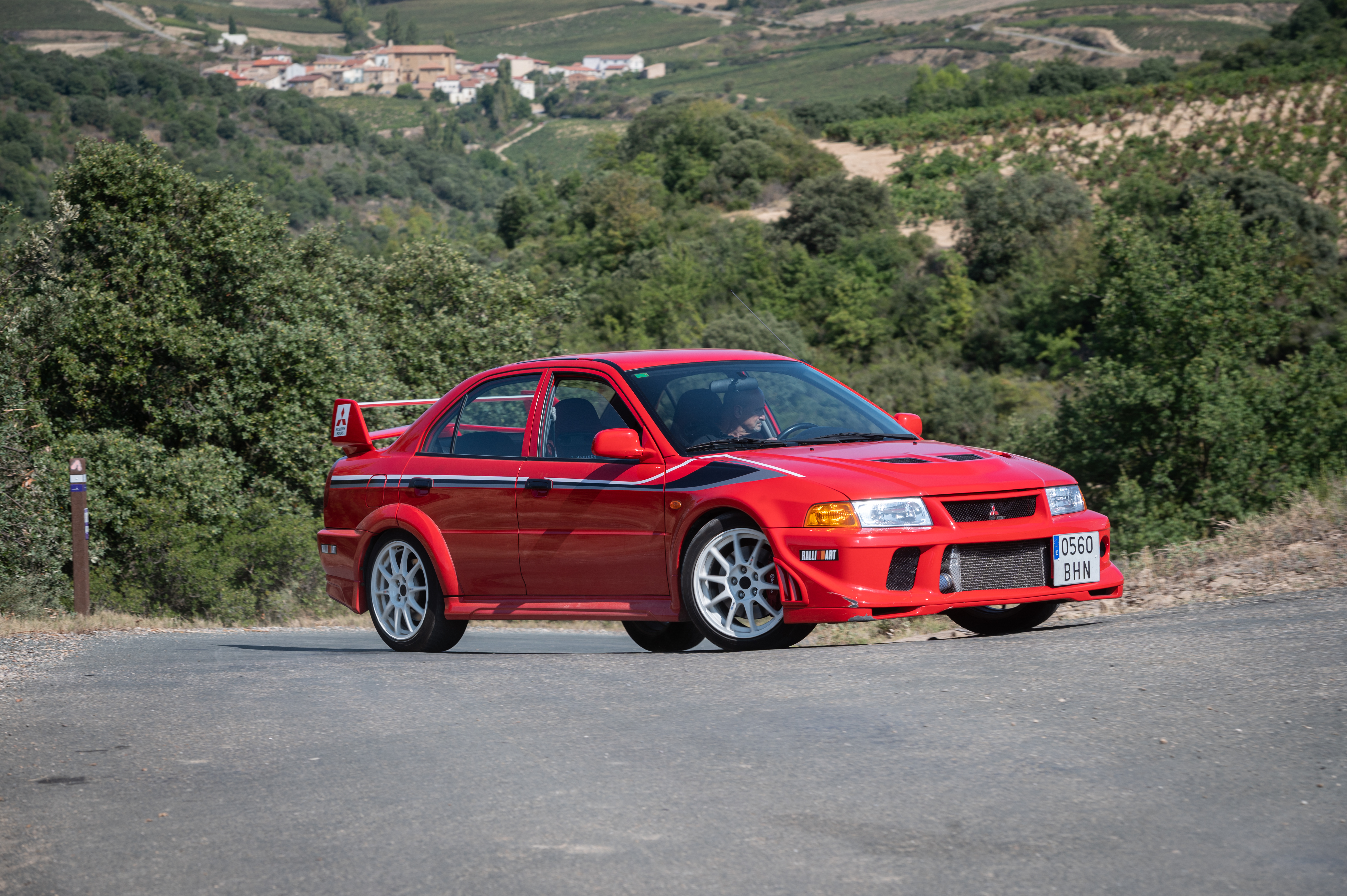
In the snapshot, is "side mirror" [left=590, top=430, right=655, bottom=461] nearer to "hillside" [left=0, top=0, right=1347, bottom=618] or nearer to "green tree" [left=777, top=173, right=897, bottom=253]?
"hillside" [left=0, top=0, right=1347, bottom=618]

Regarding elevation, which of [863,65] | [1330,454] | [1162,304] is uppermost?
[863,65]

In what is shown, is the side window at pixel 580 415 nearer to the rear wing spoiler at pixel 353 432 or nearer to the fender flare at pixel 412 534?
the fender flare at pixel 412 534

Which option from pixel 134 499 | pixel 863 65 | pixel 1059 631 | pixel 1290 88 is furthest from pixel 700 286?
pixel 863 65

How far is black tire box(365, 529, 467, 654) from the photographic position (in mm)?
8820

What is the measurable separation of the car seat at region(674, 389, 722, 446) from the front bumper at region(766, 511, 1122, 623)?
3.12 feet

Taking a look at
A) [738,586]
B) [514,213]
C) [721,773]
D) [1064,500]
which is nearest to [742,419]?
[738,586]

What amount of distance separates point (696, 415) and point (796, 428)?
1.93 ft

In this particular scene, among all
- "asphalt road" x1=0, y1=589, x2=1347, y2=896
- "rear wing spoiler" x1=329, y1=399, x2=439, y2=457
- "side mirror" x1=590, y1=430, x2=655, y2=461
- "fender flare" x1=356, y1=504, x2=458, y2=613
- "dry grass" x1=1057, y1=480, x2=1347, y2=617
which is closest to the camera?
"asphalt road" x1=0, y1=589, x2=1347, y2=896

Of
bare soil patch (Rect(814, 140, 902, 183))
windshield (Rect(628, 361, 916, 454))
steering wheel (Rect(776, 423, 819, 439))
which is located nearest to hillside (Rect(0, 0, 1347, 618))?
bare soil patch (Rect(814, 140, 902, 183))

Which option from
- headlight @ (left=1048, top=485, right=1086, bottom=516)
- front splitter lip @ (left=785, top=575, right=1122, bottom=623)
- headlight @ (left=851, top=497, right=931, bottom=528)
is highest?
headlight @ (left=851, top=497, right=931, bottom=528)

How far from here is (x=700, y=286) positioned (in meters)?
71.1

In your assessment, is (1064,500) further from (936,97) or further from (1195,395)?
(936,97)

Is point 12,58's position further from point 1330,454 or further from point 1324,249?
point 1330,454

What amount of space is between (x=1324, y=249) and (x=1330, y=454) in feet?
99.8
